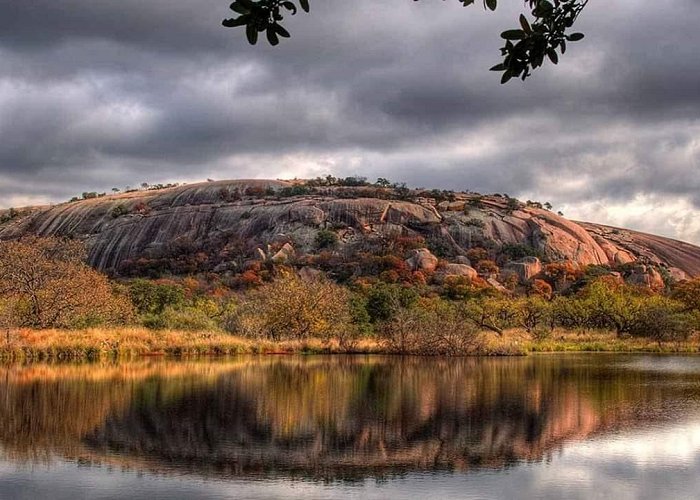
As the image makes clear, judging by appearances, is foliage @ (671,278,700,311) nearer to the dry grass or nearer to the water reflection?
the dry grass

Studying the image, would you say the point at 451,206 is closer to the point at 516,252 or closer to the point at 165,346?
the point at 516,252

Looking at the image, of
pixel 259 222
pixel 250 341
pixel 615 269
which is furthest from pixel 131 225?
pixel 250 341

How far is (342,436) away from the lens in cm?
1759

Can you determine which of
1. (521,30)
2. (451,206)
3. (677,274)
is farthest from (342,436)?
(677,274)

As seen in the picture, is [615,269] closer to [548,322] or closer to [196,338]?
[548,322]

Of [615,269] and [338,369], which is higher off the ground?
[615,269]

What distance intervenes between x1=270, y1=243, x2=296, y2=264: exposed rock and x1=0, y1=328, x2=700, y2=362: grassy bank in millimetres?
54246

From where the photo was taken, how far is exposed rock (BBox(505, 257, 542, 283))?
107m

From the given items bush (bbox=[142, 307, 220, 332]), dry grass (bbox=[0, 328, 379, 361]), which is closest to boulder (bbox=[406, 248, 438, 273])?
dry grass (bbox=[0, 328, 379, 361])

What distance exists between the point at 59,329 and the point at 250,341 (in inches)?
421

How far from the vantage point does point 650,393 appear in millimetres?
27375

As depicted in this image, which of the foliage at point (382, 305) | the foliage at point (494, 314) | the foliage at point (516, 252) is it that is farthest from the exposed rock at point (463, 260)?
the foliage at point (382, 305)

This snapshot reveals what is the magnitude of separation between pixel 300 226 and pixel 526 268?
109 ft

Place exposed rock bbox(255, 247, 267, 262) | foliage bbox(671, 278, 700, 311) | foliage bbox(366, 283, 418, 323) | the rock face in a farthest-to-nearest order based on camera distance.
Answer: the rock face < exposed rock bbox(255, 247, 267, 262) < foliage bbox(671, 278, 700, 311) < foliage bbox(366, 283, 418, 323)
